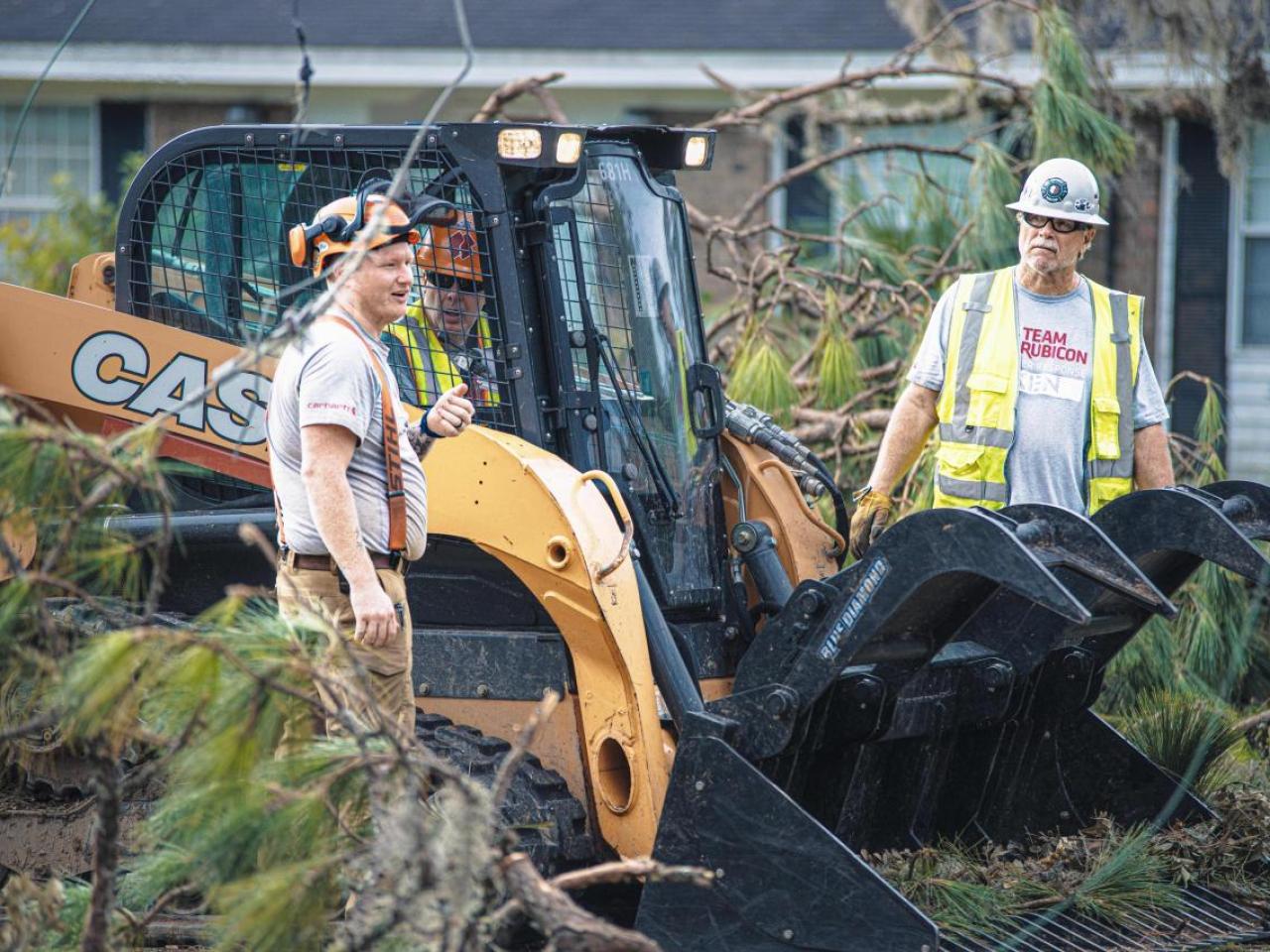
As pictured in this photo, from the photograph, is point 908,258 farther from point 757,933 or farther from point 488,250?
point 757,933

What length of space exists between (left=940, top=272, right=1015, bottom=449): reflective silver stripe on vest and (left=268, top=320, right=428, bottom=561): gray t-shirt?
1.87m

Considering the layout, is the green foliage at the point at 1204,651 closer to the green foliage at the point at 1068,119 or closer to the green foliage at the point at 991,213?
the green foliage at the point at 991,213

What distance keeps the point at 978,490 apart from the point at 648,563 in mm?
1116

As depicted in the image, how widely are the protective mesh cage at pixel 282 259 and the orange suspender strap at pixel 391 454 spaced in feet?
2.02

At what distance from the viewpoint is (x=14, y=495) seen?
11.0 ft

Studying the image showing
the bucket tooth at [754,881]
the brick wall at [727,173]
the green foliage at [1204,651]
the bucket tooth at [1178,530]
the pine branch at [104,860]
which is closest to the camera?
the pine branch at [104,860]

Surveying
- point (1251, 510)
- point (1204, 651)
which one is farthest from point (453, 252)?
point (1204, 651)

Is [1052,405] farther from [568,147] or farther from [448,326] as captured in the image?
[448,326]

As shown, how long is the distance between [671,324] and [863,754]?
4.44 ft

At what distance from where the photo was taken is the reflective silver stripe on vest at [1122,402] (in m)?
5.42

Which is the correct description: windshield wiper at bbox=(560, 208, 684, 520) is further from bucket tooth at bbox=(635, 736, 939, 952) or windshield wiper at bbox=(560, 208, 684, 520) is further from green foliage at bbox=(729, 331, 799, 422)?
green foliage at bbox=(729, 331, 799, 422)

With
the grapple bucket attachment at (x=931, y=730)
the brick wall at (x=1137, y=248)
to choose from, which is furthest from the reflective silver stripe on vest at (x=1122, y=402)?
the brick wall at (x=1137, y=248)

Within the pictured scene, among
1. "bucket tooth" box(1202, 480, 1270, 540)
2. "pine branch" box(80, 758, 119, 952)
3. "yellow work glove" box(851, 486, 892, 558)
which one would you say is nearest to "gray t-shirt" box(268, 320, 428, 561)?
"pine branch" box(80, 758, 119, 952)

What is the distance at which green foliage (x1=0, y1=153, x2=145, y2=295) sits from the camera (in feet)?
39.0
